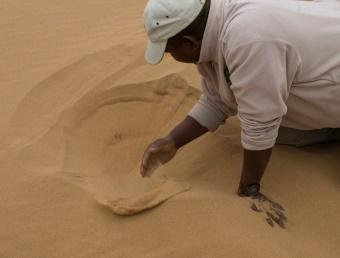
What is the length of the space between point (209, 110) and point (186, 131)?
0.45 ft

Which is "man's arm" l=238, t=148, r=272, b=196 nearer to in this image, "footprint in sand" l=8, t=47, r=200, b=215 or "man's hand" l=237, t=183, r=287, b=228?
"man's hand" l=237, t=183, r=287, b=228

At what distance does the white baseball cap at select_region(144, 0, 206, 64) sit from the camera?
6.22 ft

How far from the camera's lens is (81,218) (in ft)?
6.72

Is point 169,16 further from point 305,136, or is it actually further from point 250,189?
point 305,136

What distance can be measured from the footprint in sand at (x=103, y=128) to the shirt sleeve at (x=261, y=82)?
0.38 metres

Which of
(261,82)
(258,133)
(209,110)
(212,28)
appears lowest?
(209,110)

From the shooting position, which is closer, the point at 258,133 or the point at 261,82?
the point at 261,82

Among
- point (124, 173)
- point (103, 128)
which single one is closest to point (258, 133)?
point (124, 173)

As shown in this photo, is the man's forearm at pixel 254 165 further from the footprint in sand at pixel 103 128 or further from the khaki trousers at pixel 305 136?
the khaki trousers at pixel 305 136

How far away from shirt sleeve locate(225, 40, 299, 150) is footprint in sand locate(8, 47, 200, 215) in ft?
1.23

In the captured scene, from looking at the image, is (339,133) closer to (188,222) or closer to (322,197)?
(322,197)

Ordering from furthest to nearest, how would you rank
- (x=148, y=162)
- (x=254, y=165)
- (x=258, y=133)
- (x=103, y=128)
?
(x=103, y=128)
(x=148, y=162)
(x=254, y=165)
(x=258, y=133)

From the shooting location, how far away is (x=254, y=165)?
2082mm

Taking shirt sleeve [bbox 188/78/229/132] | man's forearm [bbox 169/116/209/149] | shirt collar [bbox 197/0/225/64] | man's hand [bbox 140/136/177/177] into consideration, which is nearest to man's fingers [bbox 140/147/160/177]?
man's hand [bbox 140/136/177/177]
